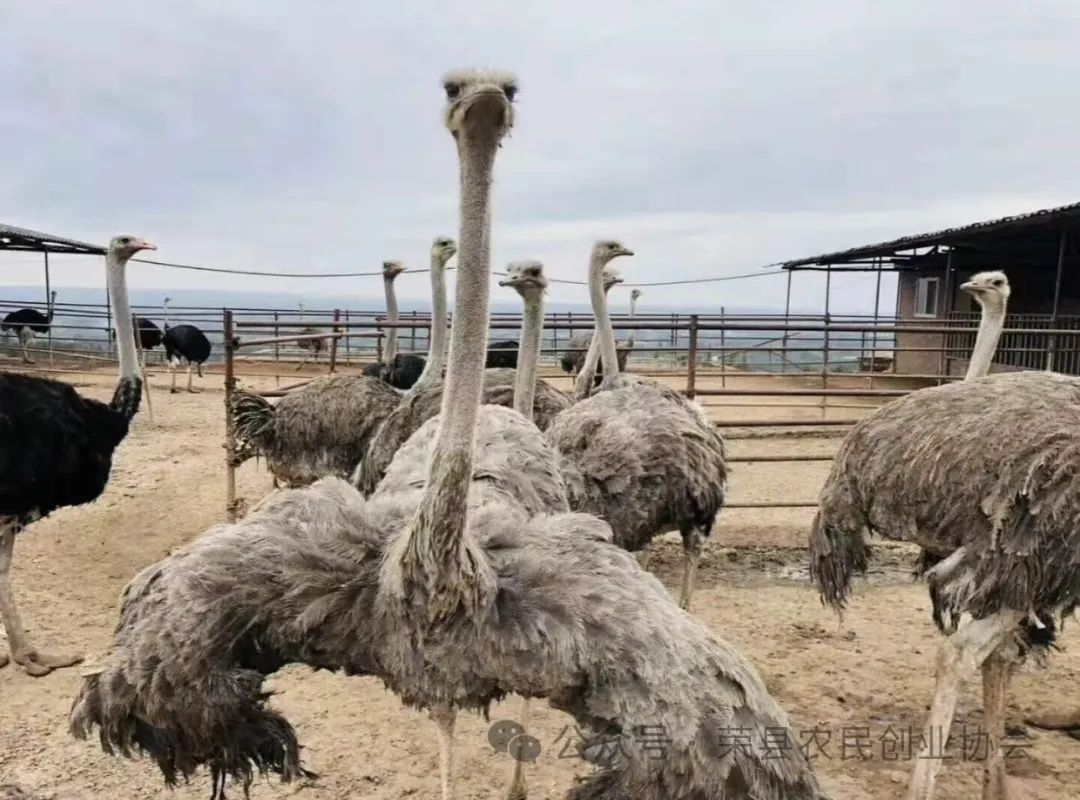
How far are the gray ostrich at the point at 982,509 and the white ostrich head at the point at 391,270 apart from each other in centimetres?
545

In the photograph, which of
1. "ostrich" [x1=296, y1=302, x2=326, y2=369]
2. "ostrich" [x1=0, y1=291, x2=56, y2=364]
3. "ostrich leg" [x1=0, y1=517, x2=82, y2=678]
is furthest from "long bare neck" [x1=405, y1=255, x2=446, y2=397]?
"ostrich" [x1=0, y1=291, x2=56, y2=364]

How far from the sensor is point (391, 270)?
807cm

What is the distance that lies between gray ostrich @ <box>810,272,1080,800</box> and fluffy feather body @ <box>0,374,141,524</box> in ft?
10.6

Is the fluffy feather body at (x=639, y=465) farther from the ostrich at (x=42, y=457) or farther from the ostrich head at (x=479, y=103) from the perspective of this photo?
the ostrich at (x=42, y=457)

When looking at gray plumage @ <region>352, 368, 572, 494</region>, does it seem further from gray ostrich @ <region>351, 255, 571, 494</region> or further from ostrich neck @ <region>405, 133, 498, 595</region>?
ostrich neck @ <region>405, 133, 498, 595</region>

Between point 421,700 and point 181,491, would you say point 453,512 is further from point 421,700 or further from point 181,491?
point 181,491

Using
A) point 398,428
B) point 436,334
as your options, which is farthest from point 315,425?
point 398,428

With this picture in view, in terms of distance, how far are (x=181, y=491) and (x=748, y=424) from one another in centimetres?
403

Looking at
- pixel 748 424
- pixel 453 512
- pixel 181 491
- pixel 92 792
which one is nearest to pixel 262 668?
pixel 453 512

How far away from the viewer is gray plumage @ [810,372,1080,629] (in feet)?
8.30

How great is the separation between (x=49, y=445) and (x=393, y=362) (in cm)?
389

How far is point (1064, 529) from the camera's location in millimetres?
2498

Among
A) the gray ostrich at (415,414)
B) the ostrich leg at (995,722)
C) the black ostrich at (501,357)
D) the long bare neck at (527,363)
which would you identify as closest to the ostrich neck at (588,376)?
the gray ostrich at (415,414)

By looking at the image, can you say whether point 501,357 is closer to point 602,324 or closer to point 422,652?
point 602,324
